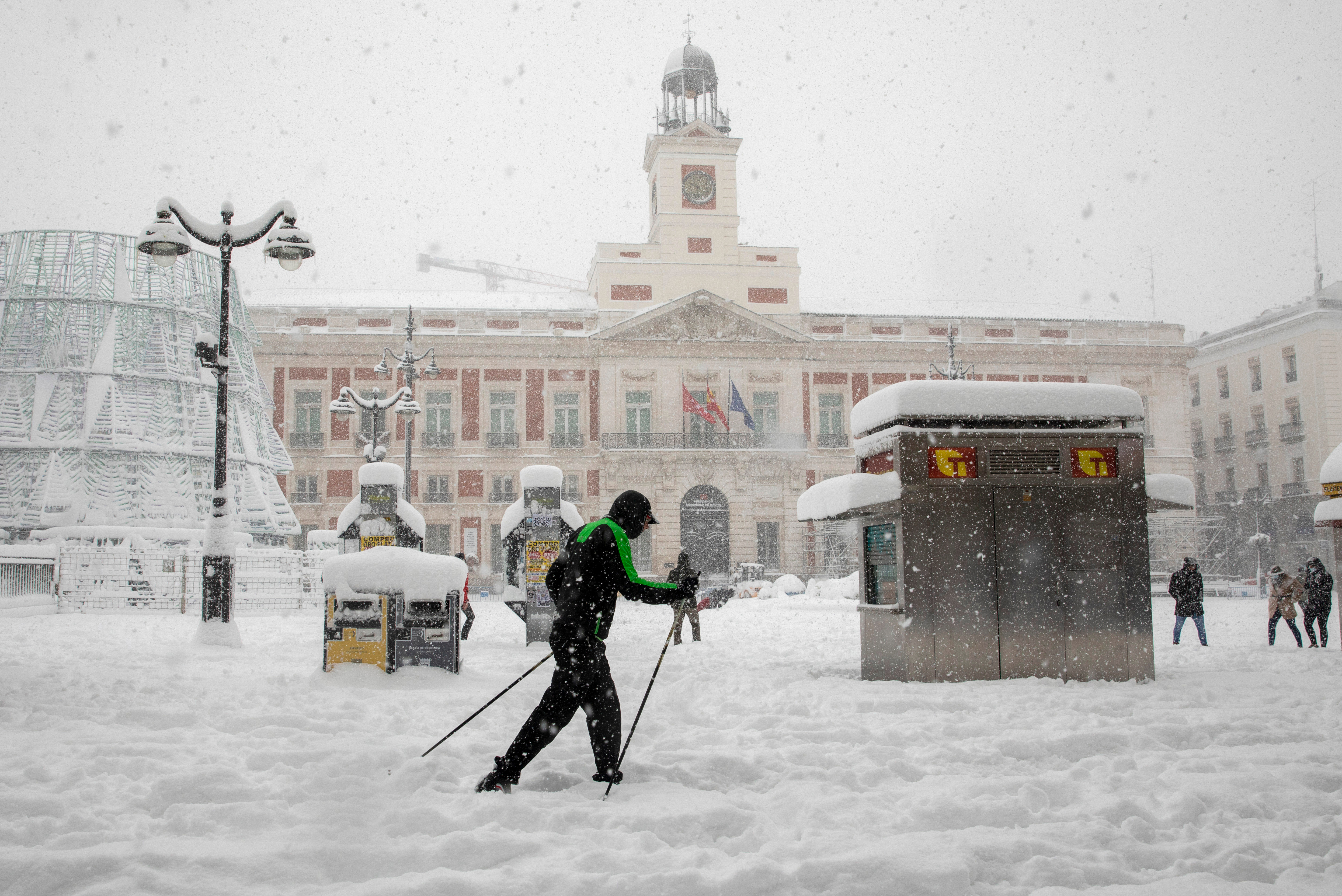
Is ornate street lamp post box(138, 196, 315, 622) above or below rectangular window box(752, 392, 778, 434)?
below

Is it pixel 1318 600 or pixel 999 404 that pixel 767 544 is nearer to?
pixel 1318 600

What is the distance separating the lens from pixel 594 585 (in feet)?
16.8

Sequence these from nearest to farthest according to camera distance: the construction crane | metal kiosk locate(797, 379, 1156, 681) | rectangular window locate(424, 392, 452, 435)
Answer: metal kiosk locate(797, 379, 1156, 681), rectangular window locate(424, 392, 452, 435), the construction crane

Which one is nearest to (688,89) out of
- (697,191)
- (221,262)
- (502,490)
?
(697,191)

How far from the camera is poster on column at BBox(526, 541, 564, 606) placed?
14422 mm

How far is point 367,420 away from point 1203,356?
120 feet

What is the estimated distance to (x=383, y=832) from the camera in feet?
14.0

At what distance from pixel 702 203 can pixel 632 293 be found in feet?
16.1

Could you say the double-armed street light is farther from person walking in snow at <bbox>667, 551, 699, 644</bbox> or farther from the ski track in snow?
the ski track in snow

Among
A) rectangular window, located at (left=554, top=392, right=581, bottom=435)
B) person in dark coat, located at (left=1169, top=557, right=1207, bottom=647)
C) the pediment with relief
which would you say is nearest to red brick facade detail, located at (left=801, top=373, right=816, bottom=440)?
the pediment with relief

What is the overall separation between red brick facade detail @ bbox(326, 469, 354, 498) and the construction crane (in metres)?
40.5

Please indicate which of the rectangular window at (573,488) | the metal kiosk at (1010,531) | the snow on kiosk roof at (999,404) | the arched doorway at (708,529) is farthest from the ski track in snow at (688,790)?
the arched doorway at (708,529)

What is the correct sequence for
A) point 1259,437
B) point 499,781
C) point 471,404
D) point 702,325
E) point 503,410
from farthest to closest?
point 1259,437 → point 503,410 → point 702,325 → point 471,404 → point 499,781

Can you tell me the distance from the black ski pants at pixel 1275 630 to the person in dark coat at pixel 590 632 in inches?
471
